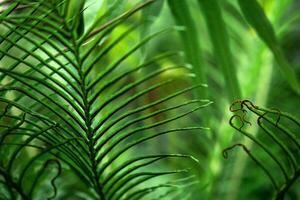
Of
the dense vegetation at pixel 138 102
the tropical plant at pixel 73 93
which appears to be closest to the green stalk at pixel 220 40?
the dense vegetation at pixel 138 102

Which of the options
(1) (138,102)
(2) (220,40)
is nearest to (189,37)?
(2) (220,40)

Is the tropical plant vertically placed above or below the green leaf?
below

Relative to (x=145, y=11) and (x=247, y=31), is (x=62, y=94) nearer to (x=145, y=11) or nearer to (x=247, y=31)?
(x=145, y=11)

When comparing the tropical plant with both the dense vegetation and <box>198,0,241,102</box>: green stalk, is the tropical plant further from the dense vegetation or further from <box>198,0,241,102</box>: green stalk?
<box>198,0,241,102</box>: green stalk

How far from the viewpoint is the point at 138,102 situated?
152cm

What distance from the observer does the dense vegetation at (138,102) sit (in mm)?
405

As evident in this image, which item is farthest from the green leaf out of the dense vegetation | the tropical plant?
the tropical plant

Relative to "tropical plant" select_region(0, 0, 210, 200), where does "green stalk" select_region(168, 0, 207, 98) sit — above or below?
above

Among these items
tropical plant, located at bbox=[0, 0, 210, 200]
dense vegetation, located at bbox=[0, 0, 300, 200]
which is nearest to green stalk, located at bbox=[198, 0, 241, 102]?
dense vegetation, located at bbox=[0, 0, 300, 200]

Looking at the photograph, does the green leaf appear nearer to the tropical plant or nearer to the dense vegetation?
the dense vegetation

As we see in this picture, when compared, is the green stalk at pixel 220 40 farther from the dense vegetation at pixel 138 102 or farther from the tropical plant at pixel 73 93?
the tropical plant at pixel 73 93

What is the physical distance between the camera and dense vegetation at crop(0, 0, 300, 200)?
41 cm

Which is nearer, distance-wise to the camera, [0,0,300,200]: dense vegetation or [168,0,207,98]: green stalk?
[0,0,300,200]: dense vegetation

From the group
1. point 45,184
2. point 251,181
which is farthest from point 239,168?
point 45,184
